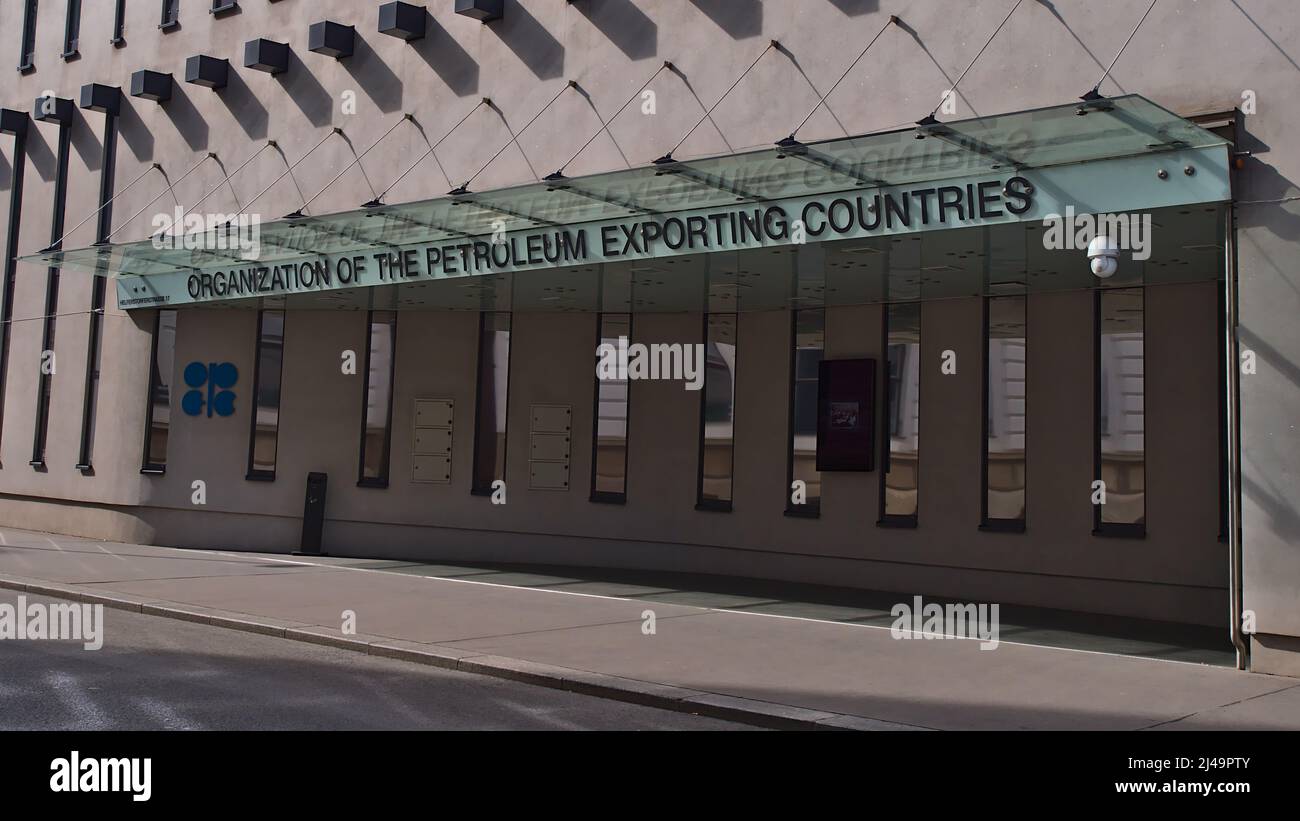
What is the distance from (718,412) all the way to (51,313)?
14407 mm

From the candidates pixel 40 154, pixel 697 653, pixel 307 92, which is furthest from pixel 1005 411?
pixel 40 154

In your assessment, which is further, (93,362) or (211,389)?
(93,362)

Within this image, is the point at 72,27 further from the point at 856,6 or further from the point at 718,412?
the point at 856,6

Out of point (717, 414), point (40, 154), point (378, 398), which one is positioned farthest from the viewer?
point (40, 154)

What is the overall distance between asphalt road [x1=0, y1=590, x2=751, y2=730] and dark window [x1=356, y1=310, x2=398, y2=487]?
899 cm

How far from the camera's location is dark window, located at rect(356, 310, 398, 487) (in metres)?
19.9

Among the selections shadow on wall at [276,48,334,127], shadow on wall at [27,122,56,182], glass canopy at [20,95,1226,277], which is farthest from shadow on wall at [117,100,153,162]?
glass canopy at [20,95,1226,277]

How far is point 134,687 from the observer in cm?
862

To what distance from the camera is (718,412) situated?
17.6m

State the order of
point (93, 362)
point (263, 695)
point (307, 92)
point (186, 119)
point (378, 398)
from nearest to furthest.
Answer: point (263, 695) < point (307, 92) < point (378, 398) < point (186, 119) < point (93, 362)

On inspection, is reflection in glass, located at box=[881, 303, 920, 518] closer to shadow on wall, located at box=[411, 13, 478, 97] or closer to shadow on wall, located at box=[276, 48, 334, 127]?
shadow on wall, located at box=[411, 13, 478, 97]

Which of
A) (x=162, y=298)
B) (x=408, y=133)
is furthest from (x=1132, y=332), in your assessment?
(x=162, y=298)
